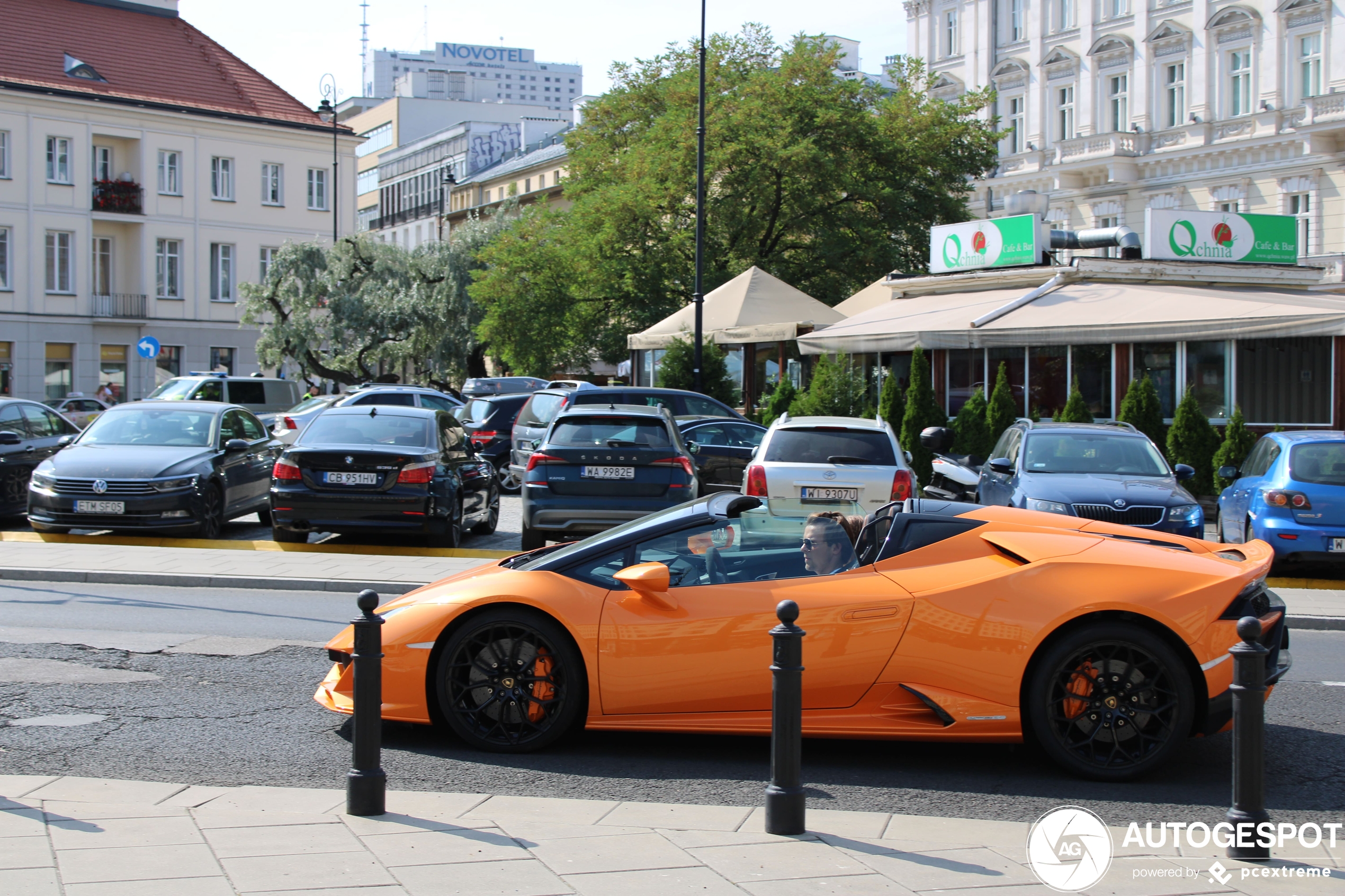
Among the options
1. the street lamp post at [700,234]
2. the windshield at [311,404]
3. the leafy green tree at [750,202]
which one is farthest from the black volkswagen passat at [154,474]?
the leafy green tree at [750,202]

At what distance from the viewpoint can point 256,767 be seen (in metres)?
5.96

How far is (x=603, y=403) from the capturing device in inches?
745

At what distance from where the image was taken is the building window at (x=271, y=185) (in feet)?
191

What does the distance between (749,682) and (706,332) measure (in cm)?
2286

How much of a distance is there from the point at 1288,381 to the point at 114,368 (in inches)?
1769

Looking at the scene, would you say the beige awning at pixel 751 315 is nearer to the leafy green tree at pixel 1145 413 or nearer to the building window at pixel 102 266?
the leafy green tree at pixel 1145 413

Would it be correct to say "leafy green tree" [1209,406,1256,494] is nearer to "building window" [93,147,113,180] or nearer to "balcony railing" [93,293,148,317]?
"balcony railing" [93,293,148,317]

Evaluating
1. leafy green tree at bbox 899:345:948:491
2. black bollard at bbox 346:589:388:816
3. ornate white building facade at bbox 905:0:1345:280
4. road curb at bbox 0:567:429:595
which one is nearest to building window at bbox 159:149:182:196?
ornate white building facade at bbox 905:0:1345:280

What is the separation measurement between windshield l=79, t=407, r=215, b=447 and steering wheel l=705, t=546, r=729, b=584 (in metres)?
10.7

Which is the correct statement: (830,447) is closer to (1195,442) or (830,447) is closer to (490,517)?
(490,517)

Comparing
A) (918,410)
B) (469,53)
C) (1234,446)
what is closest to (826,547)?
(1234,446)

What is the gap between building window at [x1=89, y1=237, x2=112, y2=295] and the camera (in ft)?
178

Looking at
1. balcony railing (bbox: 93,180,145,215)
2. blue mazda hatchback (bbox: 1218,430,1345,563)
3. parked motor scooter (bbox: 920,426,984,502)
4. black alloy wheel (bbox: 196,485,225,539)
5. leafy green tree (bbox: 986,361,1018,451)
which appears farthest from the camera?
balcony railing (bbox: 93,180,145,215)

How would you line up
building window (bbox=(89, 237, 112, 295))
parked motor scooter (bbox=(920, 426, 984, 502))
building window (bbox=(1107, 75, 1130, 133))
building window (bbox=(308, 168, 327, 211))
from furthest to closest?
building window (bbox=(308, 168, 327, 211)), building window (bbox=(89, 237, 112, 295)), building window (bbox=(1107, 75, 1130, 133)), parked motor scooter (bbox=(920, 426, 984, 502))
